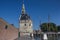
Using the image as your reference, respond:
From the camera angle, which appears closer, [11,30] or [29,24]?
[11,30]

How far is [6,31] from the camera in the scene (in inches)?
818

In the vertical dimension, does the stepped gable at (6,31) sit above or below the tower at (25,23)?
below

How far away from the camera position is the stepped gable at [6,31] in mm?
20203

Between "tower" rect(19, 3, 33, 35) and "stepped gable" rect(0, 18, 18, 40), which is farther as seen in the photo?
"tower" rect(19, 3, 33, 35)

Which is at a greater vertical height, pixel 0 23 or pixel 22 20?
pixel 22 20

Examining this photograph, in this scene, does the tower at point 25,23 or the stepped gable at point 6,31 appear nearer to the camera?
the stepped gable at point 6,31

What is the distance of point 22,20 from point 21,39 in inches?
3369

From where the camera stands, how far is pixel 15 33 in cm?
2255

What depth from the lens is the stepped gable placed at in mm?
20203

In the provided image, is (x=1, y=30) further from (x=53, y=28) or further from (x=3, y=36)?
(x=53, y=28)

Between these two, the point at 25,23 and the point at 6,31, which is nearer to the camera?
the point at 6,31

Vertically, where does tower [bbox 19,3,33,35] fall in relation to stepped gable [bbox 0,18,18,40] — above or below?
above

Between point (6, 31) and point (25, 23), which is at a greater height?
point (25, 23)

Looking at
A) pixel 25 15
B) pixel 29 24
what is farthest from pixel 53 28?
pixel 25 15
